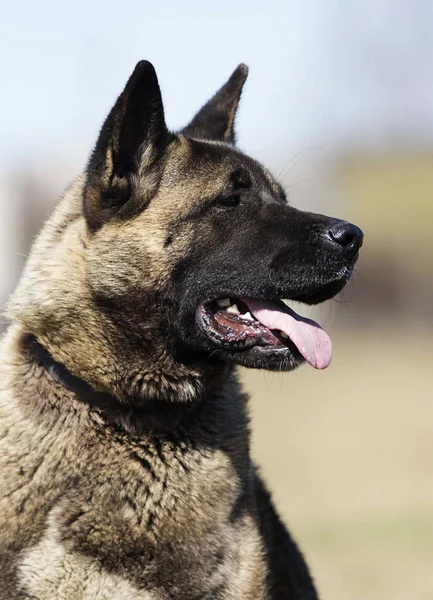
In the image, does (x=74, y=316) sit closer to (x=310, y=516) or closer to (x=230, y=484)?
(x=230, y=484)

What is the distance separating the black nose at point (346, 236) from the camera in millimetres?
3682

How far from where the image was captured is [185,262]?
366 cm

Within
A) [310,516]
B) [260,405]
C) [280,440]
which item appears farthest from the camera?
[260,405]

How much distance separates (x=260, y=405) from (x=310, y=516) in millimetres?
7307

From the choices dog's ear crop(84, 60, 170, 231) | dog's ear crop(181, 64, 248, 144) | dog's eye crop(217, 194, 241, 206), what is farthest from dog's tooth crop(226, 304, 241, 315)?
dog's ear crop(181, 64, 248, 144)

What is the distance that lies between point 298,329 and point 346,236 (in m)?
0.41

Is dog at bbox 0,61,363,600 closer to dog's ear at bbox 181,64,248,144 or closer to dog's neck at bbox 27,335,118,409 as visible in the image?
dog's neck at bbox 27,335,118,409

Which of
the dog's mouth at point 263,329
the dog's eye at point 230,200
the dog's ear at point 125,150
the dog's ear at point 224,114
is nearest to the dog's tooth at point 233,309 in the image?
the dog's mouth at point 263,329

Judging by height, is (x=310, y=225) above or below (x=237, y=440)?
above

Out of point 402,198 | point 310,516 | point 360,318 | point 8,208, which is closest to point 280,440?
point 310,516

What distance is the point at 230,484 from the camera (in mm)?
3768

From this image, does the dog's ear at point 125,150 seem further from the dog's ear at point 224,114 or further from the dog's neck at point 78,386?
the dog's ear at point 224,114

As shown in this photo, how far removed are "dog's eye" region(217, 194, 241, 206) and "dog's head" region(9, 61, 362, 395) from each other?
0.07ft

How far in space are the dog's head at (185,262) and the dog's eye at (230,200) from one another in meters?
0.02
